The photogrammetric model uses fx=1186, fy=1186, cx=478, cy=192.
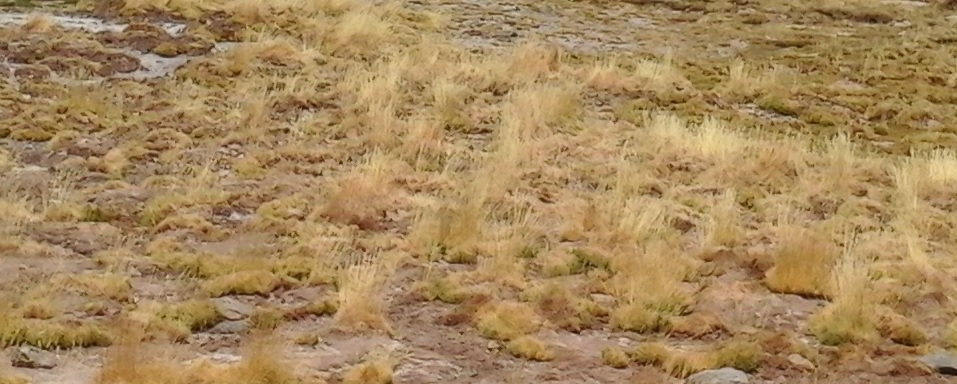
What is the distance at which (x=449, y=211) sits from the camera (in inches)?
381

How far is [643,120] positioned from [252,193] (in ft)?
19.4

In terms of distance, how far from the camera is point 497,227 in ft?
31.3

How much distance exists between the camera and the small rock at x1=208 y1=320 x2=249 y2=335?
7.09 meters

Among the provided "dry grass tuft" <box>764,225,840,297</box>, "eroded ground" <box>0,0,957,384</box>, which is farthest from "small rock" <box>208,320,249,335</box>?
"dry grass tuft" <box>764,225,840,297</box>

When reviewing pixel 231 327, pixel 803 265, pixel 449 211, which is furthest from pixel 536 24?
pixel 231 327

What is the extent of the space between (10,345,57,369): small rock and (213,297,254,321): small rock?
3.78 ft

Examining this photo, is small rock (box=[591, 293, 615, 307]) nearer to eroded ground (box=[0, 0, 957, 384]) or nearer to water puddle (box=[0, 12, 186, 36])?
eroded ground (box=[0, 0, 957, 384])

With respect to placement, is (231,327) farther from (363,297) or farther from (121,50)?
(121,50)

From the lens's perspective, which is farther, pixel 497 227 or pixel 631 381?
pixel 497 227

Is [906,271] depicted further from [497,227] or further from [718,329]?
[497,227]

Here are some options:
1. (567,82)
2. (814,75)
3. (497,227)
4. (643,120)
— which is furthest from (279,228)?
(814,75)

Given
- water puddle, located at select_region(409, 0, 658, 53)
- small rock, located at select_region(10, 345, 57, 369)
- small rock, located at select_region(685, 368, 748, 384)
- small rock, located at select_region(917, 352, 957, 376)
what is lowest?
water puddle, located at select_region(409, 0, 658, 53)

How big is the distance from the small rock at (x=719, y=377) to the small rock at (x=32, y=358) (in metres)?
3.45

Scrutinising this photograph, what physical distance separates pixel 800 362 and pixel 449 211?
11.8ft
